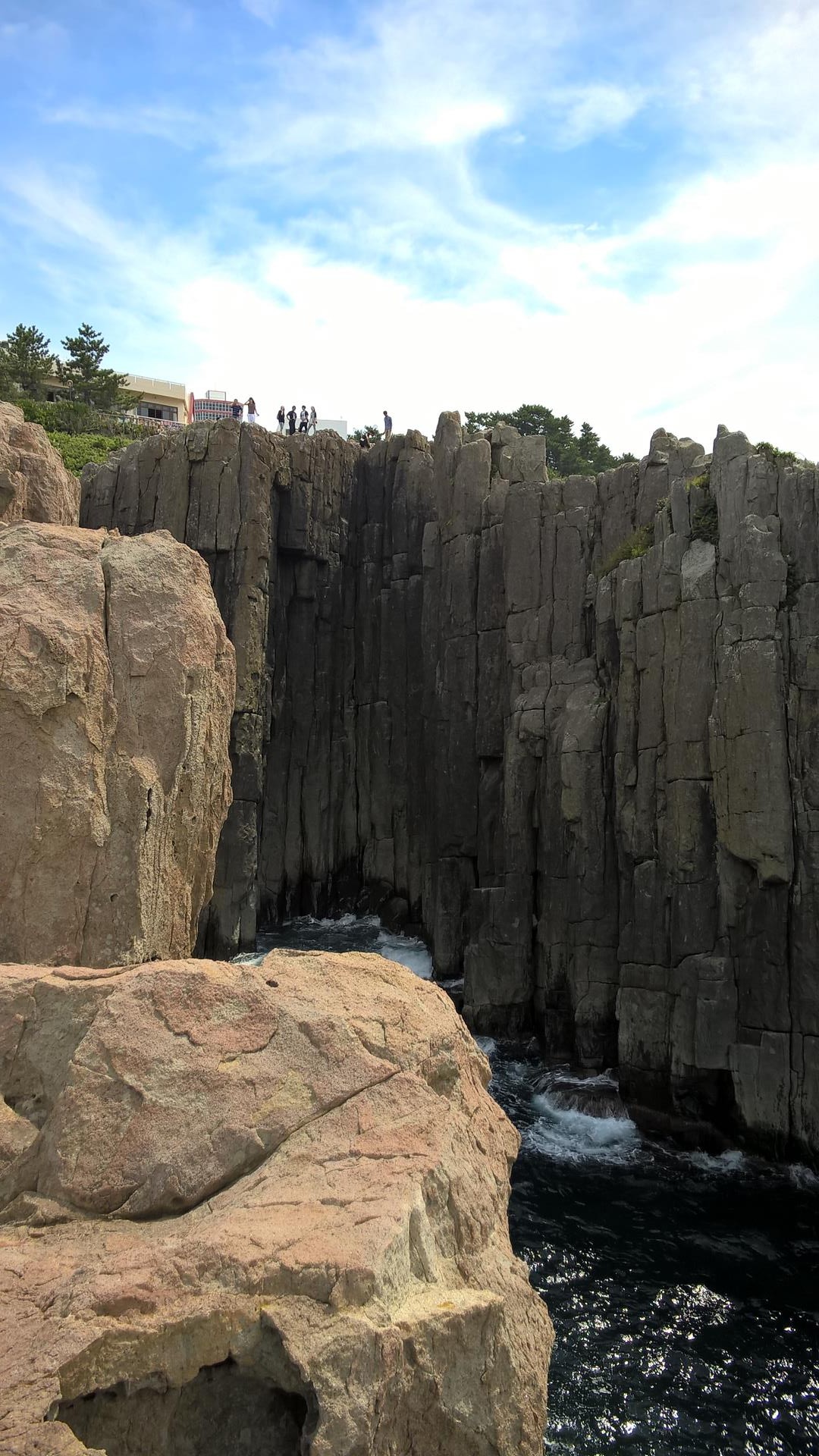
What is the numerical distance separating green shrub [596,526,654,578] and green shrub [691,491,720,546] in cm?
218

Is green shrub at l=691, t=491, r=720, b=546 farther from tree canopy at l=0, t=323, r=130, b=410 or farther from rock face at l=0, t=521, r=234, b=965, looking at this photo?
tree canopy at l=0, t=323, r=130, b=410

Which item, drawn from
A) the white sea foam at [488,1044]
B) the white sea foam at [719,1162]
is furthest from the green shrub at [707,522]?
the white sea foam at [488,1044]

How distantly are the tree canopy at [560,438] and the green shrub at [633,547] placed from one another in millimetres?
39196

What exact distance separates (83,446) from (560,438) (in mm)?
30173

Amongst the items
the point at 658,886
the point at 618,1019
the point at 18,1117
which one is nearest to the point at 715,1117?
the point at 618,1019

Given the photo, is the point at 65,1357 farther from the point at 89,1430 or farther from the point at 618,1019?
the point at 618,1019

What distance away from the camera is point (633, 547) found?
85.9ft

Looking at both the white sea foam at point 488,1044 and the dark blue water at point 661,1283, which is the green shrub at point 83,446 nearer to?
the white sea foam at point 488,1044

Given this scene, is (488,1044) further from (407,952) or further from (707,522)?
(707,522)

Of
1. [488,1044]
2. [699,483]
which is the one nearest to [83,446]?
[699,483]

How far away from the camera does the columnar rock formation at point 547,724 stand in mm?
20469

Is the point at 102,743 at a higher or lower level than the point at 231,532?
lower

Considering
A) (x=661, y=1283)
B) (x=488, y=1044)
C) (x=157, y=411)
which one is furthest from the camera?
(x=157, y=411)

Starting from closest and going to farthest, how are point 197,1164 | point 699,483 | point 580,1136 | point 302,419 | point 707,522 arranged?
point 197,1164, point 580,1136, point 707,522, point 699,483, point 302,419
